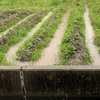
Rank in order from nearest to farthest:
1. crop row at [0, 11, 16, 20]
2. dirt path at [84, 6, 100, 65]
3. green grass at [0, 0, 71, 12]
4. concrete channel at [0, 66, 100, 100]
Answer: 1. concrete channel at [0, 66, 100, 100]
2. dirt path at [84, 6, 100, 65]
3. crop row at [0, 11, 16, 20]
4. green grass at [0, 0, 71, 12]

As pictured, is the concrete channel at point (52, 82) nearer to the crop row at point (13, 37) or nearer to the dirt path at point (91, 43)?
the crop row at point (13, 37)

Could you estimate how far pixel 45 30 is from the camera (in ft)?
33.5

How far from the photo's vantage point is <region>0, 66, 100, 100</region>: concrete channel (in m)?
4.51

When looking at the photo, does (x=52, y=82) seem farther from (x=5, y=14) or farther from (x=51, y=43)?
(x=5, y=14)

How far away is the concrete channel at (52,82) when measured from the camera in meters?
4.51

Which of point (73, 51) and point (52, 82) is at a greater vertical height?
point (52, 82)

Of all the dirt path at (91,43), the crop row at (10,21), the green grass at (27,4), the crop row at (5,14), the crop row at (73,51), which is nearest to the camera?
the crop row at (73,51)

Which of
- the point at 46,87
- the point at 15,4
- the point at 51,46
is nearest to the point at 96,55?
the point at 51,46

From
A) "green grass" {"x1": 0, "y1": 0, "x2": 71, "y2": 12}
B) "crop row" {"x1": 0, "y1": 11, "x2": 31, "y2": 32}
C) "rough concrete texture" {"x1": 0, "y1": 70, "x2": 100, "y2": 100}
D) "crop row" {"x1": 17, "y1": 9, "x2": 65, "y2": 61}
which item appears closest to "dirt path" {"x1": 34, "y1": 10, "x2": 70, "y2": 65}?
"crop row" {"x1": 17, "y1": 9, "x2": 65, "y2": 61}

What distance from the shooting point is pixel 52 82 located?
4602 mm

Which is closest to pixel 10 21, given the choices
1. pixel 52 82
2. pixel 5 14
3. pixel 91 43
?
pixel 5 14

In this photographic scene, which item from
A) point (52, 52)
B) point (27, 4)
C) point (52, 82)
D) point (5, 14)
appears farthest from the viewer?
point (27, 4)

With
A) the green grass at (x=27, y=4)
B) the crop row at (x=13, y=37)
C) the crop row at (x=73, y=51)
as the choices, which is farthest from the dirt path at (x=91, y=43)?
the green grass at (x=27, y=4)

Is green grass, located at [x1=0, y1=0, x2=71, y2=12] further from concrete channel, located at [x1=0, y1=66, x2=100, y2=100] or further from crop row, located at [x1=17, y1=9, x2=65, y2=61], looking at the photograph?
concrete channel, located at [x1=0, y1=66, x2=100, y2=100]
